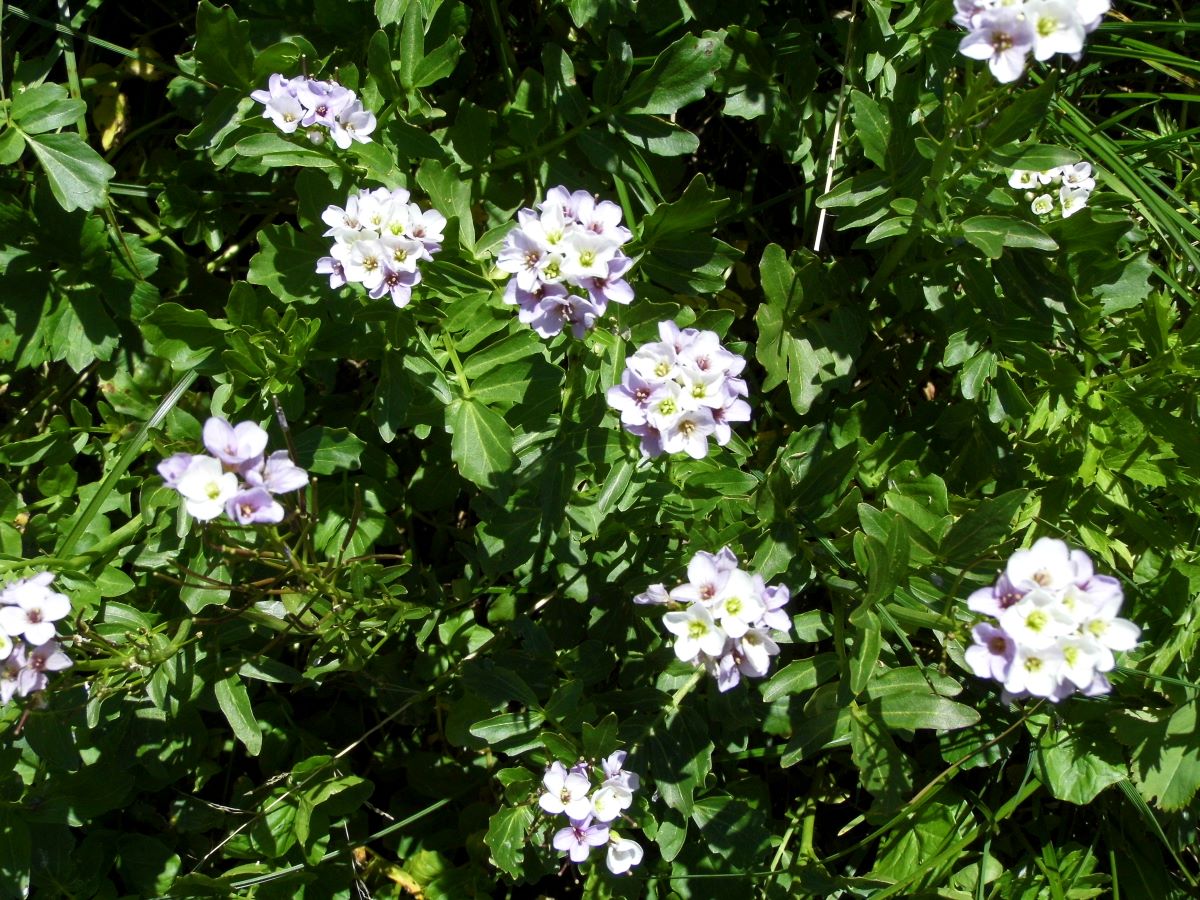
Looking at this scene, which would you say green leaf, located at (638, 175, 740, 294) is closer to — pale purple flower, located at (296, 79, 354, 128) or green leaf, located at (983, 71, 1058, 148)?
green leaf, located at (983, 71, 1058, 148)

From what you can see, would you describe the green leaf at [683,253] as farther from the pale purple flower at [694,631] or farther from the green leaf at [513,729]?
the green leaf at [513,729]

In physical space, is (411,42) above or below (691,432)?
above

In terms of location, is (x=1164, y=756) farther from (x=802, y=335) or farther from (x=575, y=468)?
(x=575, y=468)

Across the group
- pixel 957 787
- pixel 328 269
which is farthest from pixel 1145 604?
pixel 328 269

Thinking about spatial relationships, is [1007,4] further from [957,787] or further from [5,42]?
[5,42]

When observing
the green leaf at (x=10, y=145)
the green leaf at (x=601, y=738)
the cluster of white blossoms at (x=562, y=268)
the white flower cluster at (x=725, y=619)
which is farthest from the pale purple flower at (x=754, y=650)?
the green leaf at (x=10, y=145)

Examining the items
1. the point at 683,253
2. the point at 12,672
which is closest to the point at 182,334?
the point at 12,672
